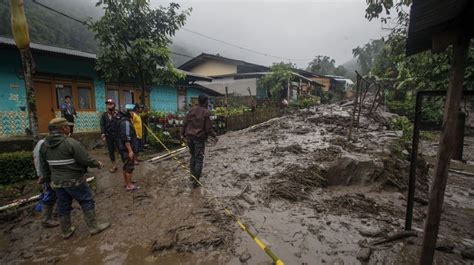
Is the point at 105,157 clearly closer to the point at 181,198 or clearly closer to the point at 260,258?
the point at 181,198

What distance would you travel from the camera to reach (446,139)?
2.46m

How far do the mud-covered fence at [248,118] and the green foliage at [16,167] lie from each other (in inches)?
332

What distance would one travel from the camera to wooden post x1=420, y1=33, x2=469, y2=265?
7.84 feet

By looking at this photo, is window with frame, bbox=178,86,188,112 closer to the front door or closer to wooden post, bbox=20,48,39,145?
the front door

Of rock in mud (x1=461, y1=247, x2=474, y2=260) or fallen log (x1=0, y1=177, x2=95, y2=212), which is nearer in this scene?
rock in mud (x1=461, y1=247, x2=474, y2=260)

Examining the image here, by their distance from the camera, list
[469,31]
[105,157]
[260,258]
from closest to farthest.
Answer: [469,31], [260,258], [105,157]

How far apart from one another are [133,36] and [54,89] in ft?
16.0

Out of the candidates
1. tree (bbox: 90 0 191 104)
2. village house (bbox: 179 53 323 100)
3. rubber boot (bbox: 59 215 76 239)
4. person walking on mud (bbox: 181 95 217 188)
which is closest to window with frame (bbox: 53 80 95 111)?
tree (bbox: 90 0 191 104)

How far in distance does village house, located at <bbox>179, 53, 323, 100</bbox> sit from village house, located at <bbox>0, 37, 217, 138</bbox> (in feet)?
33.5

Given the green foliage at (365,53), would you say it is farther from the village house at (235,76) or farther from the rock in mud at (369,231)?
the rock in mud at (369,231)

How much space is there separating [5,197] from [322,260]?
6.72 meters

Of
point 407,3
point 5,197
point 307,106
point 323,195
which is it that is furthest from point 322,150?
point 307,106

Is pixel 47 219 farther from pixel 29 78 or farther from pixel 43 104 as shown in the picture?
pixel 43 104

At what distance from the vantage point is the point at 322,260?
10.5ft
